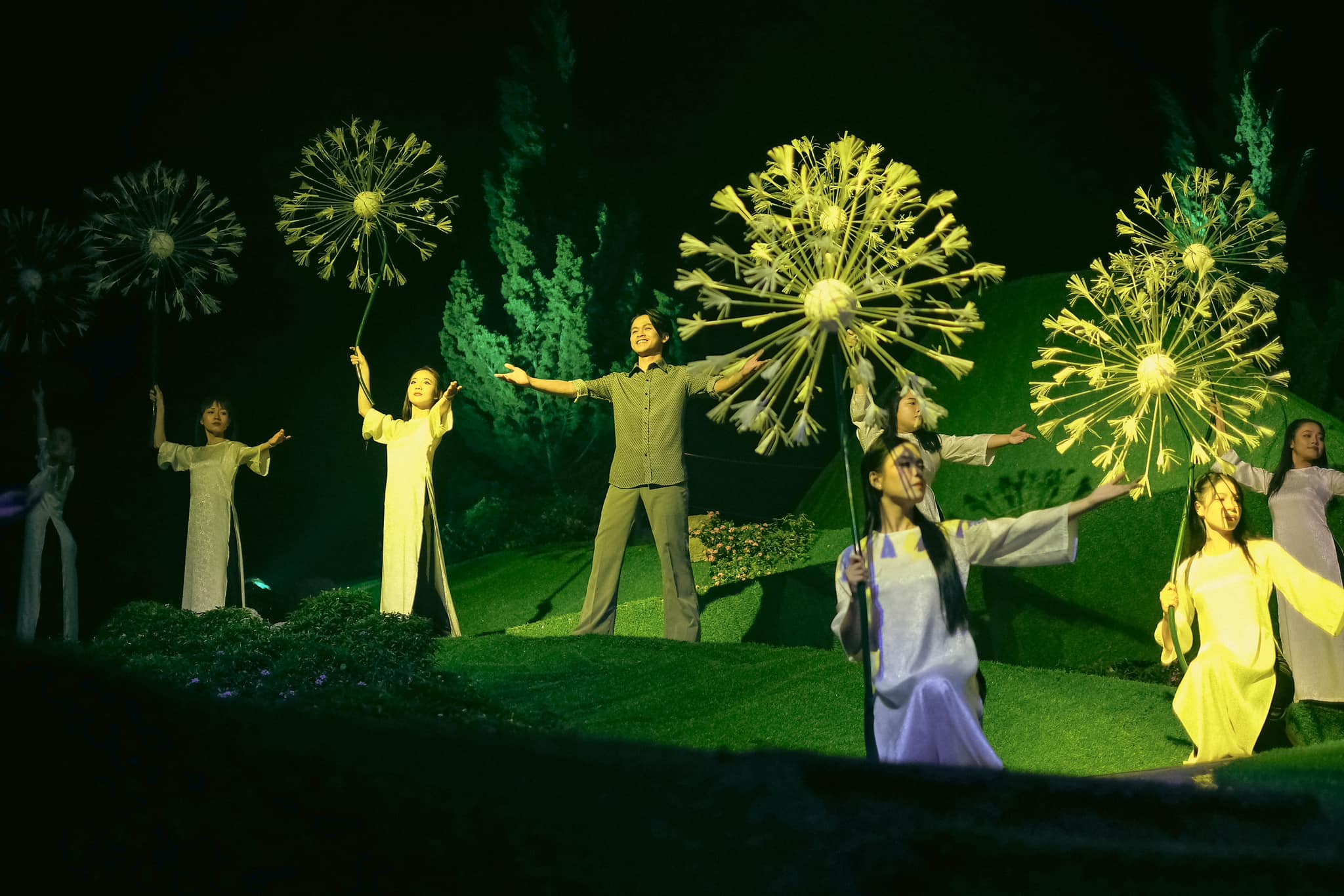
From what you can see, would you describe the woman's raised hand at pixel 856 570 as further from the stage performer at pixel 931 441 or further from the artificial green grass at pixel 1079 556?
the artificial green grass at pixel 1079 556

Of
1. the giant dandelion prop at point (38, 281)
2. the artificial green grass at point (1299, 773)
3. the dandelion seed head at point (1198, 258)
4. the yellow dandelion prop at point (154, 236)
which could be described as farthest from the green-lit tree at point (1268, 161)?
the giant dandelion prop at point (38, 281)

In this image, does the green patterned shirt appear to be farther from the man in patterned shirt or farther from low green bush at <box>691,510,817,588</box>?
low green bush at <box>691,510,817,588</box>

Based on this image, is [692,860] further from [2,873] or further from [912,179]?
[912,179]

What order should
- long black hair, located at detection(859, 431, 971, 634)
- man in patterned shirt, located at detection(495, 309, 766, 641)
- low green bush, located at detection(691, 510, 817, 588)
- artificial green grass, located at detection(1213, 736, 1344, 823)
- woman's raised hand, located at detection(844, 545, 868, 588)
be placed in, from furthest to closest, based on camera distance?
low green bush, located at detection(691, 510, 817, 588), man in patterned shirt, located at detection(495, 309, 766, 641), long black hair, located at detection(859, 431, 971, 634), woman's raised hand, located at detection(844, 545, 868, 588), artificial green grass, located at detection(1213, 736, 1344, 823)

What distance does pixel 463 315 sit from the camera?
11.6m

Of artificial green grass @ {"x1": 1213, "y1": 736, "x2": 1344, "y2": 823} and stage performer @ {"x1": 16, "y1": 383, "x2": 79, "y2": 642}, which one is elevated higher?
stage performer @ {"x1": 16, "y1": 383, "x2": 79, "y2": 642}

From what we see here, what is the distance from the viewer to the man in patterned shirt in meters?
6.92

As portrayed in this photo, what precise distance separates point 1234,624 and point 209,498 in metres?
5.86

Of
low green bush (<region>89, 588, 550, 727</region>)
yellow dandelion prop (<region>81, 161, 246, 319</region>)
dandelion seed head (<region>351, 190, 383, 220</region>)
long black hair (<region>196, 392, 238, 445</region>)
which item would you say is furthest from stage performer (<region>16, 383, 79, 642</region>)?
dandelion seed head (<region>351, 190, 383, 220</region>)

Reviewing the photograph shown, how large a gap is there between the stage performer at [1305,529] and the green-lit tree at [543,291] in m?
6.33

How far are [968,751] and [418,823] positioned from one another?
1.89 metres

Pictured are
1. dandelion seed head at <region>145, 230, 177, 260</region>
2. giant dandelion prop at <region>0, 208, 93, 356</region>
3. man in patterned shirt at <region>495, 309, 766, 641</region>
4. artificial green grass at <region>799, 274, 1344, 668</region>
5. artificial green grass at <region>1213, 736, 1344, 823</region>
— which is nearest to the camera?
artificial green grass at <region>1213, 736, 1344, 823</region>

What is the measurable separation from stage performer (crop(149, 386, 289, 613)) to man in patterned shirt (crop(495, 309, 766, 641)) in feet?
6.91

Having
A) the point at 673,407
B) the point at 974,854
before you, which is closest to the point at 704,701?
the point at 673,407
